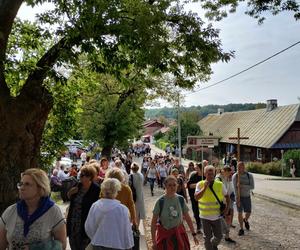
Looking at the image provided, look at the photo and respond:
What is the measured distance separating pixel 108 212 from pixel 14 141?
10.8ft

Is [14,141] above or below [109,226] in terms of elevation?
above

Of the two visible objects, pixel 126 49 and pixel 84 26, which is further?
pixel 126 49

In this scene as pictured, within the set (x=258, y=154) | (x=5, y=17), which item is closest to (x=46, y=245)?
(x=5, y=17)

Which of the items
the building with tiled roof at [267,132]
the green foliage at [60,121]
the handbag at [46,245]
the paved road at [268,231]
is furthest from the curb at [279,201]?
the building with tiled roof at [267,132]

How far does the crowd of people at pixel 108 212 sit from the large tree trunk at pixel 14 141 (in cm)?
133

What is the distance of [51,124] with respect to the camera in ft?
38.4

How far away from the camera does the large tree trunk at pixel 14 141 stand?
24.8 feet

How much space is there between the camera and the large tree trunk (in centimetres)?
757

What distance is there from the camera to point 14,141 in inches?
306

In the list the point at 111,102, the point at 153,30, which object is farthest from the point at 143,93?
the point at 153,30

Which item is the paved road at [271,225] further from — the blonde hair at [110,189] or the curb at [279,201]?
the blonde hair at [110,189]

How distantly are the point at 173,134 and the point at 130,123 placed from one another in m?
39.8

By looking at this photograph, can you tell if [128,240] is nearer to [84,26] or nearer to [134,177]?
[84,26]

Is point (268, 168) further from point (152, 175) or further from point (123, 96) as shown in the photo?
point (152, 175)
